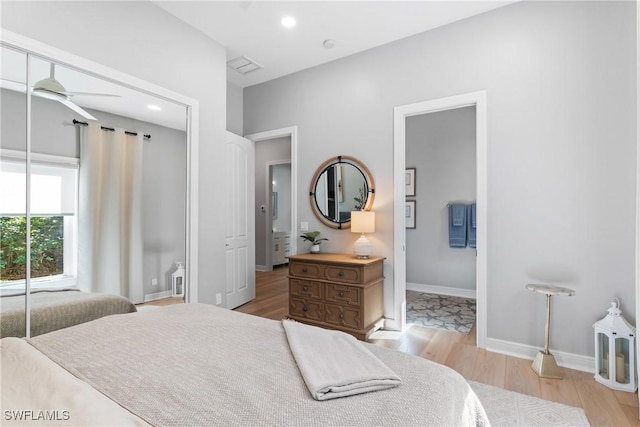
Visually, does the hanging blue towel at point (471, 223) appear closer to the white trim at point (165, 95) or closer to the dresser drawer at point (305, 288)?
the dresser drawer at point (305, 288)

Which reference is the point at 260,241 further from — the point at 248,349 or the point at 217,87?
the point at 248,349

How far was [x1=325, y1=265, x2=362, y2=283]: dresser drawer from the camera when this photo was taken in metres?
3.02

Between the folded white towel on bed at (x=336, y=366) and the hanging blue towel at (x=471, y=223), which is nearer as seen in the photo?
the folded white towel on bed at (x=336, y=366)

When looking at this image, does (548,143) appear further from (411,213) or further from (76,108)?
(76,108)

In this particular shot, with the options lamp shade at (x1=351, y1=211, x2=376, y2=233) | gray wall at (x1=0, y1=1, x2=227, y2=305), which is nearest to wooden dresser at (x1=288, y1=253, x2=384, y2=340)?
lamp shade at (x1=351, y1=211, x2=376, y2=233)

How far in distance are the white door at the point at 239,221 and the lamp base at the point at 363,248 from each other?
164 cm

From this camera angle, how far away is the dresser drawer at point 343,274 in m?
3.02

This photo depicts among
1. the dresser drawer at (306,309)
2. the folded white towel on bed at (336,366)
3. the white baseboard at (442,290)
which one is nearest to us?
the folded white towel on bed at (336,366)

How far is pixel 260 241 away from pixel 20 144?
199 inches

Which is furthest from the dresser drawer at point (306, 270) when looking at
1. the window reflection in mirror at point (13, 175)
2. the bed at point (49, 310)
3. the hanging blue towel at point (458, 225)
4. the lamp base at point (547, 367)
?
the hanging blue towel at point (458, 225)

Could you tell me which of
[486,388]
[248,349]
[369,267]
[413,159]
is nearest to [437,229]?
[413,159]

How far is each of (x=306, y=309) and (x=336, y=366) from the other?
2284mm

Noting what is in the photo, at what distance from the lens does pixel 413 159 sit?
5078 millimetres

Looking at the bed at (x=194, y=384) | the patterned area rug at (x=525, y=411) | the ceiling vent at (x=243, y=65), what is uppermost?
the ceiling vent at (x=243, y=65)
